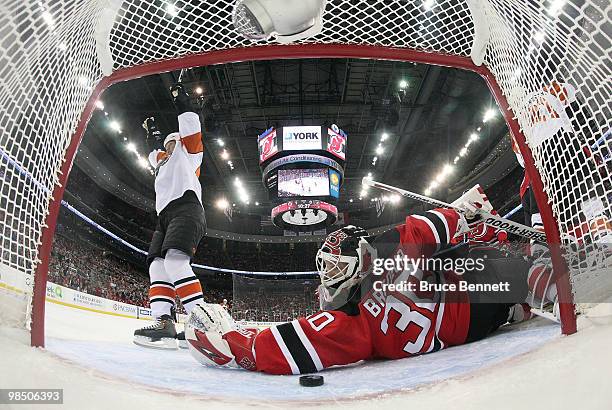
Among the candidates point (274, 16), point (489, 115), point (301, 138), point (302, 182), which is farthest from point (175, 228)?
point (489, 115)

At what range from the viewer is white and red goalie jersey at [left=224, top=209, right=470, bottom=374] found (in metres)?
1.07

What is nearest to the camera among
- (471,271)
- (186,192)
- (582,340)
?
(582,340)

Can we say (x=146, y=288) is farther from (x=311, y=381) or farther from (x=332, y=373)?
(x=311, y=381)

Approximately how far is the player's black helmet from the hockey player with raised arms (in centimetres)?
62

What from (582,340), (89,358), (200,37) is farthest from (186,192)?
(582,340)

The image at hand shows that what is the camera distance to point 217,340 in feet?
3.78

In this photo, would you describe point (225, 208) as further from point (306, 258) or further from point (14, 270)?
point (14, 270)

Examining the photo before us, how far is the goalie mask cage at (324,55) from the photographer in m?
0.86

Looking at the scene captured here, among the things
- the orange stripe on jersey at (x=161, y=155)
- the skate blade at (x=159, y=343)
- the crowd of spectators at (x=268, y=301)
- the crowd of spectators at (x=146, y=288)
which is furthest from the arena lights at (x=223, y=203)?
the skate blade at (x=159, y=343)

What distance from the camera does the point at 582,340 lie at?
25.4 inches

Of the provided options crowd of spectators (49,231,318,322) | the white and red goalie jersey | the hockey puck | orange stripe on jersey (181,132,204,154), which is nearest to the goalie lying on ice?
the white and red goalie jersey

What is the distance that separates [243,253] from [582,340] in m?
15.4

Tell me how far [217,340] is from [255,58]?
78cm

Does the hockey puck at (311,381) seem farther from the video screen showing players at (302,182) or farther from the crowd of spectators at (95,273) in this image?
the video screen showing players at (302,182)
